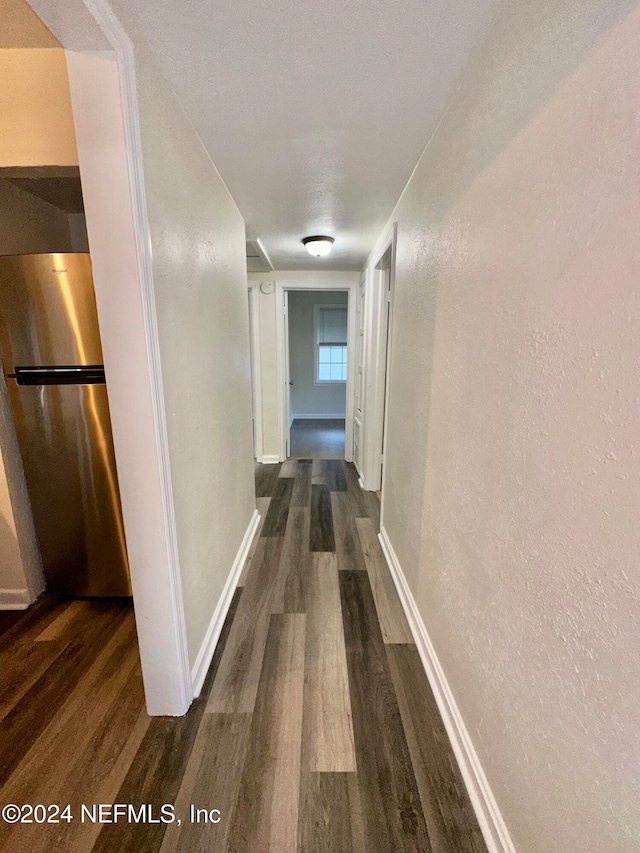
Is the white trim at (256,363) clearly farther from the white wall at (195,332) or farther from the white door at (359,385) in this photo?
the white wall at (195,332)

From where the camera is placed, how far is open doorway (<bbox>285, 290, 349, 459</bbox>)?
650 cm

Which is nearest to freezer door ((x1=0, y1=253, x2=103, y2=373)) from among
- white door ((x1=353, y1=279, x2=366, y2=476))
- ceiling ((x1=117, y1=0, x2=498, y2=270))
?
ceiling ((x1=117, y1=0, x2=498, y2=270))

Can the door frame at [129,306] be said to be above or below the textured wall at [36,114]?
below

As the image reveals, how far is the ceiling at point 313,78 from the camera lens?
0.92 meters

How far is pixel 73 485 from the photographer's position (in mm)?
1771

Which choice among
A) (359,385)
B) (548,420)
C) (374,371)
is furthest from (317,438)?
(548,420)

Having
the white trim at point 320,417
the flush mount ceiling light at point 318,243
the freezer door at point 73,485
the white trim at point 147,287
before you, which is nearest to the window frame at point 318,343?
the white trim at point 320,417

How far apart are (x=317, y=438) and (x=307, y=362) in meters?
1.93

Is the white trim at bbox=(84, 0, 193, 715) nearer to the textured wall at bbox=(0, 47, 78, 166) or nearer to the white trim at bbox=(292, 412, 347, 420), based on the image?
the textured wall at bbox=(0, 47, 78, 166)

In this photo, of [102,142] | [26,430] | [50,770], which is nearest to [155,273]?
[102,142]

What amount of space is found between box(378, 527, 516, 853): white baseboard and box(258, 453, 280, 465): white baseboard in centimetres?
280

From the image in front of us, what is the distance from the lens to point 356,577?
7.08 ft

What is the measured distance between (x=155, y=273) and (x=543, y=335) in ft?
3.58

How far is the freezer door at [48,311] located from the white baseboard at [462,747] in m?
1.97
